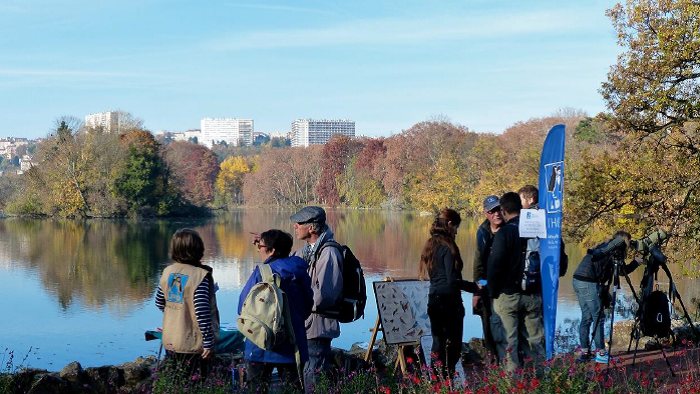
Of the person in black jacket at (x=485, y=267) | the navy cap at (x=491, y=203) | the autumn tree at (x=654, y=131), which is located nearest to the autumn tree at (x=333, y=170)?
the autumn tree at (x=654, y=131)

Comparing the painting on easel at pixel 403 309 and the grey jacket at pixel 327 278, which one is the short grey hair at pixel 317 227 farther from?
the painting on easel at pixel 403 309

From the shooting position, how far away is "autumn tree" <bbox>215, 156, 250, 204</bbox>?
88.1 m

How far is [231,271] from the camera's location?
74.5ft

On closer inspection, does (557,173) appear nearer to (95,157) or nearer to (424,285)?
(424,285)

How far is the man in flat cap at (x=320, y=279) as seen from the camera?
207 inches

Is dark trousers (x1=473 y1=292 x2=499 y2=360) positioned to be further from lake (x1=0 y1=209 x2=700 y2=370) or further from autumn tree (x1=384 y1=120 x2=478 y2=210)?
autumn tree (x1=384 y1=120 x2=478 y2=210)

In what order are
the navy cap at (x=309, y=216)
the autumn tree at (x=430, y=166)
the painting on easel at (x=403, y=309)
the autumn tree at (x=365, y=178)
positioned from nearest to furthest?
the navy cap at (x=309, y=216), the painting on easel at (x=403, y=309), the autumn tree at (x=430, y=166), the autumn tree at (x=365, y=178)

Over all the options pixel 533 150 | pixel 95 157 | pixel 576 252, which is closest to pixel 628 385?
pixel 576 252

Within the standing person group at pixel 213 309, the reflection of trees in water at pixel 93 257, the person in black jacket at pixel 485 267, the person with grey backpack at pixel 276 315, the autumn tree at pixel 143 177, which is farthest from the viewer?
the autumn tree at pixel 143 177

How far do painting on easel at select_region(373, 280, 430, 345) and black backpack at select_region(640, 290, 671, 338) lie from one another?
6.05 ft

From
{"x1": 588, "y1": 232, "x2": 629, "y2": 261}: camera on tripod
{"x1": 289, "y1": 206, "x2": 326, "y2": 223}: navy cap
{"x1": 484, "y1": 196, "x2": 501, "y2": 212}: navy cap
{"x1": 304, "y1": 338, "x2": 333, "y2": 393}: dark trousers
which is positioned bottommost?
{"x1": 304, "y1": 338, "x2": 333, "y2": 393}: dark trousers

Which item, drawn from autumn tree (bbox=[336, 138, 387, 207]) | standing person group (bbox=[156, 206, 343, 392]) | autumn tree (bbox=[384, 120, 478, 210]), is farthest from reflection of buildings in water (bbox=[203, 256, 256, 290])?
autumn tree (bbox=[336, 138, 387, 207])

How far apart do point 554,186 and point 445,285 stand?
102cm

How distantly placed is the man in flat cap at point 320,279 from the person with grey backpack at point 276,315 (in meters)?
0.36
